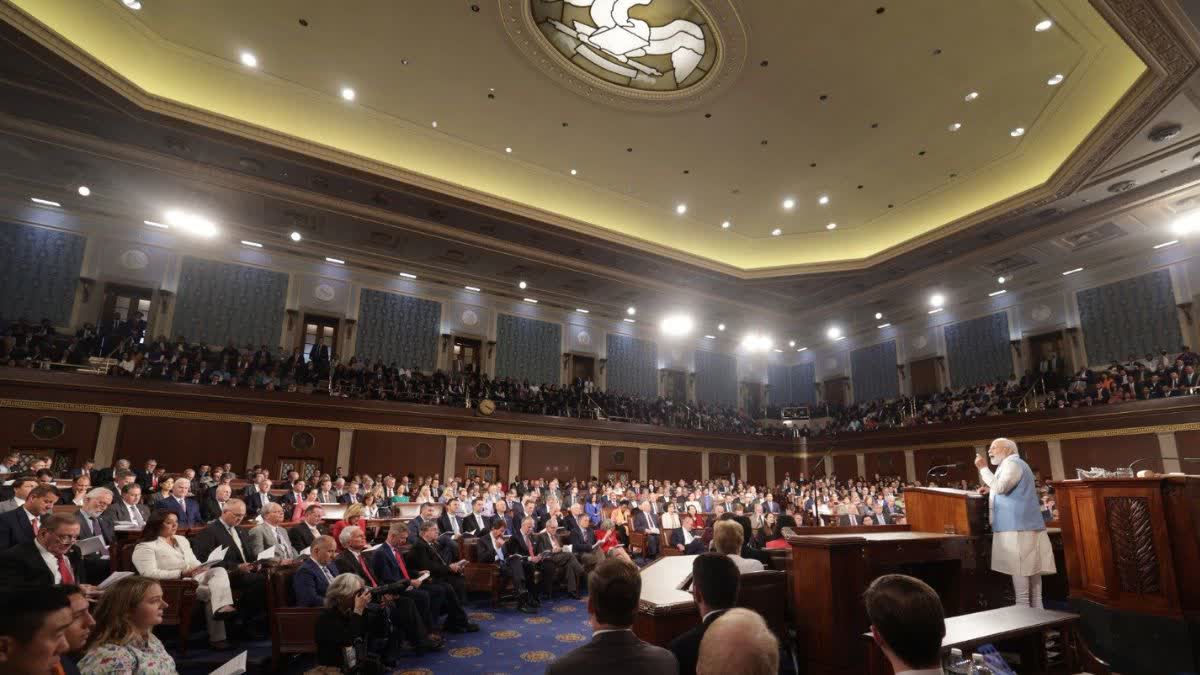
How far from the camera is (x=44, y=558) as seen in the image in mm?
3445

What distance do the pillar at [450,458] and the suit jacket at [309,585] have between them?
948 cm

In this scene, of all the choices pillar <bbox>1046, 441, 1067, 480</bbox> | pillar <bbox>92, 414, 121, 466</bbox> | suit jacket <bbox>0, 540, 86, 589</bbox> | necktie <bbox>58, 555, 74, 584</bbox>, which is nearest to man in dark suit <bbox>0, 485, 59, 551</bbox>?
necktie <bbox>58, 555, 74, 584</bbox>

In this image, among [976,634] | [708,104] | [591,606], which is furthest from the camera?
[708,104]

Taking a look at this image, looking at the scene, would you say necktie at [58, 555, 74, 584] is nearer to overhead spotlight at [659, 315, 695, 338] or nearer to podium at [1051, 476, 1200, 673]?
podium at [1051, 476, 1200, 673]

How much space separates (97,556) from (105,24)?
26.7 feet

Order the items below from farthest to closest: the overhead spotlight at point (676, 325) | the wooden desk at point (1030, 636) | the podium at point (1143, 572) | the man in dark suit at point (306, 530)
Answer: the overhead spotlight at point (676, 325) < the man in dark suit at point (306, 530) < the podium at point (1143, 572) < the wooden desk at point (1030, 636)

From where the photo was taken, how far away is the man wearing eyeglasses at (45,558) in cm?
299

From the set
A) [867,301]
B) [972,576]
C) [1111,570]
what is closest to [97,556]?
[972,576]

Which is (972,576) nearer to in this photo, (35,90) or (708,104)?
(708,104)

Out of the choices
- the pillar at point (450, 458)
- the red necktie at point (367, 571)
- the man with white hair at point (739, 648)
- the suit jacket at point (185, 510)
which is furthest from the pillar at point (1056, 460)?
the suit jacket at point (185, 510)

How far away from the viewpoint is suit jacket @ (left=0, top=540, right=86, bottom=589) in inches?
114

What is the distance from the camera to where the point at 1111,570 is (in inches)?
153

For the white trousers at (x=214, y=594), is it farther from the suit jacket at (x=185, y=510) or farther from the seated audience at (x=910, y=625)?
the seated audience at (x=910, y=625)

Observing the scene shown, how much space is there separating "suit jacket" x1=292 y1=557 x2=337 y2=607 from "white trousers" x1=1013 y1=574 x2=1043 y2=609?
4788 millimetres
